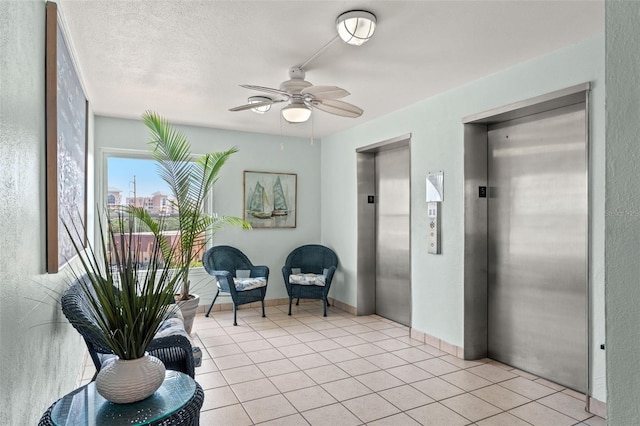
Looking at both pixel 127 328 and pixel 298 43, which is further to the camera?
pixel 298 43

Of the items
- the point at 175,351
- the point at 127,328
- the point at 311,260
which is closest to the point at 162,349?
the point at 175,351

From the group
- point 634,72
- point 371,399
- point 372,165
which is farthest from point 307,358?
point 634,72

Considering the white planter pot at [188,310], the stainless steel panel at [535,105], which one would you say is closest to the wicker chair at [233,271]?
the white planter pot at [188,310]

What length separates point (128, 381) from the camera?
Result: 5.04 ft

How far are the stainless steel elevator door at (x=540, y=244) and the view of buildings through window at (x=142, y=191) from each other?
3.34 meters

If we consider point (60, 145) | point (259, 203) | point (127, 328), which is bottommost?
point (127, 328)

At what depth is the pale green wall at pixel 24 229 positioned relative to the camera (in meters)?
1.24

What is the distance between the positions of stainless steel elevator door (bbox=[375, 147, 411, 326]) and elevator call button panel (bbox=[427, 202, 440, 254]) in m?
0.64

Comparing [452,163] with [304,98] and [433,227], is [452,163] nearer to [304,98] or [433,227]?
[433,227]

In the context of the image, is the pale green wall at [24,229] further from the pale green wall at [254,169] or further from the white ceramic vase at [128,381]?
the pale green wall at [254,169]

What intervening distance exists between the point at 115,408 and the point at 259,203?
4.36m

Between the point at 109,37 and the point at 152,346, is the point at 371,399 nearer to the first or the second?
the point at 152,346

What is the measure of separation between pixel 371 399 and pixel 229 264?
3.05 m

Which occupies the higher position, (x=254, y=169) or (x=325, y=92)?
(x=325, y=92)
